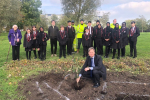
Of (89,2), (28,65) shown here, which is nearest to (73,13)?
(89,2)

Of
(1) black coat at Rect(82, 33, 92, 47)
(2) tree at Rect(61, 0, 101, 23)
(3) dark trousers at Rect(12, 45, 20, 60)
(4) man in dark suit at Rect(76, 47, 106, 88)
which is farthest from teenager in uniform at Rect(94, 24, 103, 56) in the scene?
(2) tree at Rect(61, 0, 101, 23)

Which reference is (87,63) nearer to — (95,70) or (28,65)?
(95,70)

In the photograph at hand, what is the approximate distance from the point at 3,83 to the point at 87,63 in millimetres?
3374

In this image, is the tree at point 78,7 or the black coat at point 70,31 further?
the tree at point 78,7

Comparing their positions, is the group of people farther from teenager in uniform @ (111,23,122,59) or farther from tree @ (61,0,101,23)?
tree @ (61,0,101,23)

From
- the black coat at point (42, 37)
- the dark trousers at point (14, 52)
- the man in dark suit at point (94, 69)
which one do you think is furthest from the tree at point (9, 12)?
the man in dark suit at point (94, 69)

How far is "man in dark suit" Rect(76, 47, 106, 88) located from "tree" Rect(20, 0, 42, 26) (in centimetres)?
3695

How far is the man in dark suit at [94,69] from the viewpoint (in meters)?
4.82

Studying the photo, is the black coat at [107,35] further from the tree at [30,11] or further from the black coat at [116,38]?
the tree at [30,11]

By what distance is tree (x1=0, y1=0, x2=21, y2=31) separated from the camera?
76.8ft

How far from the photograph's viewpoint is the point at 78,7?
21281mm

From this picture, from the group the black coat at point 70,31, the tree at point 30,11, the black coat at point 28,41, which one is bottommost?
the black coat at point 28,41

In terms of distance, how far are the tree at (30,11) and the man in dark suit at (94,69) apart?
1455 inches

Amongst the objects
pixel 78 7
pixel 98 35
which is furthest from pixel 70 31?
pixel 78 7
